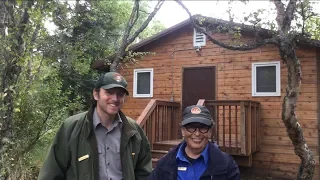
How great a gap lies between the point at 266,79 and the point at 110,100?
6.72 meters

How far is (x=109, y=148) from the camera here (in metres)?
2.34

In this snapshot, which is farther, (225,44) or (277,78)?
(277,78)

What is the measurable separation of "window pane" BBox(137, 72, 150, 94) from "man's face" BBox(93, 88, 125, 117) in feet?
24.7

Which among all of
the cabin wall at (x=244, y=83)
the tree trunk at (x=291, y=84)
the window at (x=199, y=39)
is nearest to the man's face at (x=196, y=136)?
the tree trunk at (x=291, y=84)

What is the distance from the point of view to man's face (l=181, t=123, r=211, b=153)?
2.07 metres

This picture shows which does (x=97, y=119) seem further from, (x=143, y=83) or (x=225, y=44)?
(x=143, y=83)

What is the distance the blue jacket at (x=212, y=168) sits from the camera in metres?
1.94

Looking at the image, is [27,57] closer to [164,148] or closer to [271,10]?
[164,148]

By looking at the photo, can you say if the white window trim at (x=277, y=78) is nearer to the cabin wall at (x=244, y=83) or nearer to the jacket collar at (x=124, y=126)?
the cabin wall at (x=244, y=83)

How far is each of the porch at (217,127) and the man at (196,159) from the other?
3956 millimetres

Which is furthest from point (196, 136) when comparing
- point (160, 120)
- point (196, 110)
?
point (160, 120)

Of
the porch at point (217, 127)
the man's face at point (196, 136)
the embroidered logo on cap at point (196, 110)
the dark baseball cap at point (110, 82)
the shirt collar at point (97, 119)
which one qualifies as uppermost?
the dark baseball cap at point (110, 82)

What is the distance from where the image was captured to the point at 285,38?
5949mm

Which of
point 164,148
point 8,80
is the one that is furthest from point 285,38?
point 8,80
